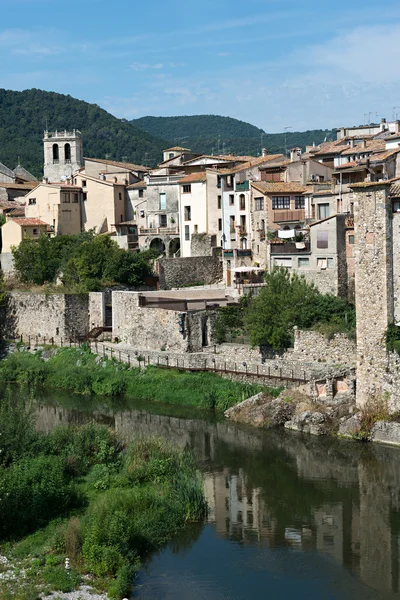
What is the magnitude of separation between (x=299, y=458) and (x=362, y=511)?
3891 millimetres

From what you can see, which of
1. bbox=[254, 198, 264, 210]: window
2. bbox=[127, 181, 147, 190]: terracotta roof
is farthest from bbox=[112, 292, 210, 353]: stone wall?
bbox=[127, 181, 147, 190]: terracotta roof

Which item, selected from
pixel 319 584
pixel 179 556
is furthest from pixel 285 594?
pixel 179 556

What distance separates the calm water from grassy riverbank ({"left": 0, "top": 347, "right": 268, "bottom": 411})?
2.06 m

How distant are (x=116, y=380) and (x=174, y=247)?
45.1 feet

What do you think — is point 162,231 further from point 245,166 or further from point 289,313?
point 289,313

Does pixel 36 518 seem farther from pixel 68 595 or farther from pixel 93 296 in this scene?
pixel 93 296

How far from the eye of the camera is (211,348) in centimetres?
3359

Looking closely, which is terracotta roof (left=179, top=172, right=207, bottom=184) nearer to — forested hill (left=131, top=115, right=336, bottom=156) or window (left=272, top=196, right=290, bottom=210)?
window (left=272, top=196, right=290, bottom=210)

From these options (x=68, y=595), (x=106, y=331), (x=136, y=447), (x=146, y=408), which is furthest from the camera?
(x=106, y=331)

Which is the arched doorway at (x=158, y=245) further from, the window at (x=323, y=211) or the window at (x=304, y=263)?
the window at (x=304, y=263)

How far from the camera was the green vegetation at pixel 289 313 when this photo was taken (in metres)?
30.6

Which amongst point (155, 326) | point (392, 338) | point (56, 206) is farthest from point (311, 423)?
point (56, 206)

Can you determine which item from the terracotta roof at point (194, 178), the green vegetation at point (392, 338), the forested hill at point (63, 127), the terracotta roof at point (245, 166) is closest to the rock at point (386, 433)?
the green vegetation at point (392, 338)

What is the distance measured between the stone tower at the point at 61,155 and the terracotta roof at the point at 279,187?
2154 cm
